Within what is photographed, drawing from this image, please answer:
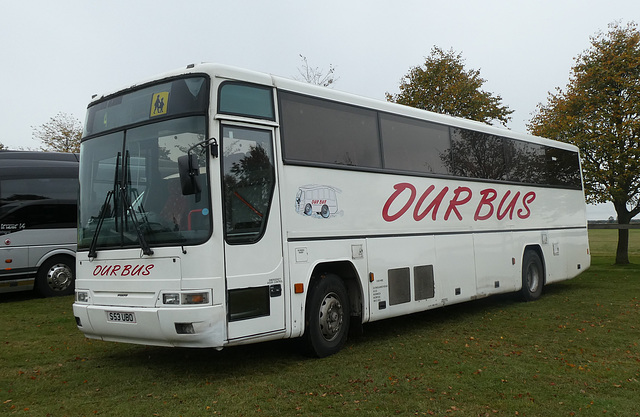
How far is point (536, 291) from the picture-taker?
1348cm

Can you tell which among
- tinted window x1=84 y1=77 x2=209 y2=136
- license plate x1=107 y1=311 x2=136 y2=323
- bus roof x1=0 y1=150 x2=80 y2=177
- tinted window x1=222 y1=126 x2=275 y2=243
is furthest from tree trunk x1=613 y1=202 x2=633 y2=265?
license plate x1=107 y1=311 x2=136 y2=323

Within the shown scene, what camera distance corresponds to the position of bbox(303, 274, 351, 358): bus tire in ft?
25.5

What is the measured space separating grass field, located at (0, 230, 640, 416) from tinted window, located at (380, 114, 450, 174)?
271cm

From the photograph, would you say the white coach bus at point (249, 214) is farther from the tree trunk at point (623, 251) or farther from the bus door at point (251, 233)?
the tree trunk at point (623, 251)

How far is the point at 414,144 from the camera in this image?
10.1 metres

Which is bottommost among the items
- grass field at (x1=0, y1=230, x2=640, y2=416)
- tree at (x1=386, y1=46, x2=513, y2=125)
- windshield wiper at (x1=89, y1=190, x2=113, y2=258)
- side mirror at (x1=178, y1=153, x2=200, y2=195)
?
grass field at (x1=0, y1=230, x2=640, y2=416)

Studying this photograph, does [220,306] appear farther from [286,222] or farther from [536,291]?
[536,291]

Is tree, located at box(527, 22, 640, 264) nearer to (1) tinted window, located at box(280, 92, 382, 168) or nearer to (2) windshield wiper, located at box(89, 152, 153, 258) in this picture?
(1) tinted window, located at box(280, 92, 382, 168)

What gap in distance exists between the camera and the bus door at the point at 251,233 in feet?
22.4

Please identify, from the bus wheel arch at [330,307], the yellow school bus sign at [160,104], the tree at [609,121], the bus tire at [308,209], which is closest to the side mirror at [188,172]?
the yellow school bus sign at [160,104]

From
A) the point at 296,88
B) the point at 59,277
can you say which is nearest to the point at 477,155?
the point at 296,88

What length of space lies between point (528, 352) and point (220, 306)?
164 inches

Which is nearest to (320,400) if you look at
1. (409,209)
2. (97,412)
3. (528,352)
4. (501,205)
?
(97,412)

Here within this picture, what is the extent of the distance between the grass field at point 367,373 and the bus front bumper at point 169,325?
504 mm
